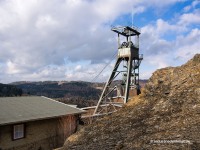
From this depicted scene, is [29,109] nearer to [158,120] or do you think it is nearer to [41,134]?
[41,134]

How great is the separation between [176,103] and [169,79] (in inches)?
103

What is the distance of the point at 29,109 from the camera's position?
21969mm

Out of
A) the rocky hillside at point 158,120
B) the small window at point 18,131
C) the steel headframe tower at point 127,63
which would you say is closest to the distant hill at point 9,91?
the steel headframe tower at point 127,63

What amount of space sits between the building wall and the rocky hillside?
790 cm

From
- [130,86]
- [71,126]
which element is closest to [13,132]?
[71,126]

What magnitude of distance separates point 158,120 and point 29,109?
13.6m

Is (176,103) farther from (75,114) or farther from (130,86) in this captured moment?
(130,86)

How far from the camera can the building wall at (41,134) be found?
1856cm

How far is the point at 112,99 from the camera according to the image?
40062 mm

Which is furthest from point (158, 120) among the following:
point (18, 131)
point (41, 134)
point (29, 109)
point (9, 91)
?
point (9, 91)

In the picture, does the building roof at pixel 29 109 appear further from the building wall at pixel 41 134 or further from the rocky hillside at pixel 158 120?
the rocky hillside at pixel 158 120

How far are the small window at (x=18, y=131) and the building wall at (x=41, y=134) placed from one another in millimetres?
268

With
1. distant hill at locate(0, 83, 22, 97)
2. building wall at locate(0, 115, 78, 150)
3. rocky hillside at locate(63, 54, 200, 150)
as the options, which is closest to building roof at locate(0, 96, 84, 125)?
building wall at locate(0, 115, 78, 150)

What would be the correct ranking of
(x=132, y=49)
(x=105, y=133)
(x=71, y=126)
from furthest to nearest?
(x=132, y=49) → (x=71, y=126) → (x=105, y=133)
